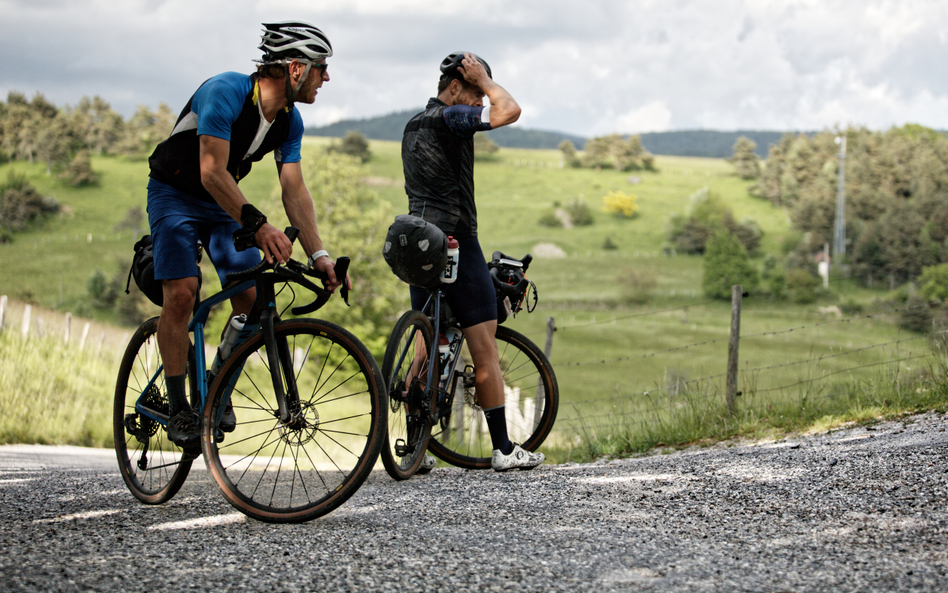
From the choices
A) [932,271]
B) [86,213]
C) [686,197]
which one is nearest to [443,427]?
[86,213]

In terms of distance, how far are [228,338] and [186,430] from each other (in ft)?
1.44

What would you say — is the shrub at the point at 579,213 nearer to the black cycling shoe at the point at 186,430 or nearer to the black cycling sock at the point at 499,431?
the black cycling sock at the point at 499,431

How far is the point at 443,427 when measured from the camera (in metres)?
4.70

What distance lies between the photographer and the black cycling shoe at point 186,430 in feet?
11.2

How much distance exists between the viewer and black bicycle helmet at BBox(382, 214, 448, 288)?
4.18 meters

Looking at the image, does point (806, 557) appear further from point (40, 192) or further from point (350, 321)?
point (40, 192)

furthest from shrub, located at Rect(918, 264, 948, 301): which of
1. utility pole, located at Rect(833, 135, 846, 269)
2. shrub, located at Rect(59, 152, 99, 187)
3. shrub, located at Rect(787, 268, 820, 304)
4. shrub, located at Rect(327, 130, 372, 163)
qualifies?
shrub, located at Rect(59, 152, 99, 187)

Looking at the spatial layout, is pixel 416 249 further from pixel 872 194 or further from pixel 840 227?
pixel 872 194

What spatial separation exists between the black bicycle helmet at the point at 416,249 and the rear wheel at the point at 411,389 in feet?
0.78

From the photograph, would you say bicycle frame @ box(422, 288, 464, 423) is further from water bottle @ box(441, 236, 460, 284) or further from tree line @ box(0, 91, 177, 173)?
tree line @ box(0, 91, 177, 173)

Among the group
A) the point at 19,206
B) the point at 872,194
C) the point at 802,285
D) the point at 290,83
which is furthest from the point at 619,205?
the point at 290,83

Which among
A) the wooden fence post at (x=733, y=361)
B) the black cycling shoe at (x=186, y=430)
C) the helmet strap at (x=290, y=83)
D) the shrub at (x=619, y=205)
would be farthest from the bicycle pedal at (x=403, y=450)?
the shrub at (x=619, y=205)

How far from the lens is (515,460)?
4.60m

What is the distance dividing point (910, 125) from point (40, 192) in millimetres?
146169
